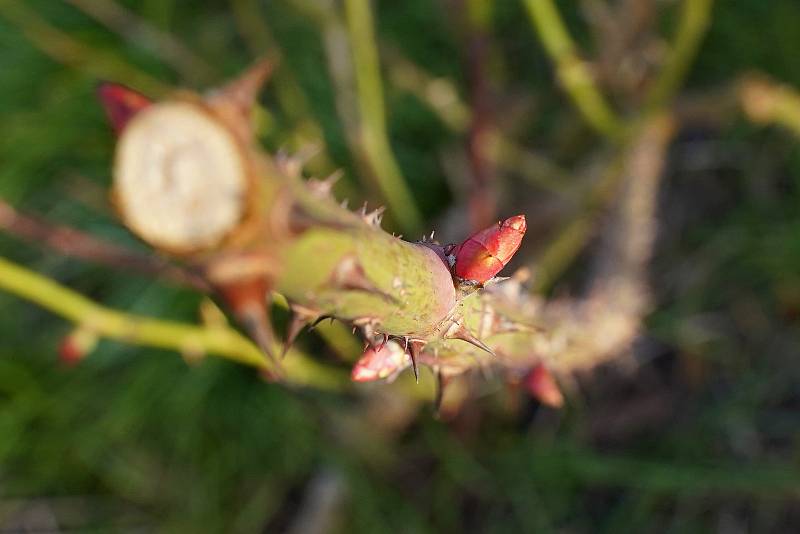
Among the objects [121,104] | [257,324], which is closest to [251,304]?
[257,324]

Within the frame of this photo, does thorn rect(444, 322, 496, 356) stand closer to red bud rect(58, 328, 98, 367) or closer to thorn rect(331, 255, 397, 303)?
thorn rect(331, 255, 397, 303)

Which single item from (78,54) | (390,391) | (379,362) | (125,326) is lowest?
(390,391)

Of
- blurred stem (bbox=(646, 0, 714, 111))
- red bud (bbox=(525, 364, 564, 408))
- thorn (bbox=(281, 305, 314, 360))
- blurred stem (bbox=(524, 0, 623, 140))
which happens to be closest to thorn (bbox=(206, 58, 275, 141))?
thorn (bbox=(281, 305, 314, 360))

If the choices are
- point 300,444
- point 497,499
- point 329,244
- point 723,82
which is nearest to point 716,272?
point 723,82

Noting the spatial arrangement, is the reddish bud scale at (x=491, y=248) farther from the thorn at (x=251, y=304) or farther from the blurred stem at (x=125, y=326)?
the blurred stem at (x=125, y=326)

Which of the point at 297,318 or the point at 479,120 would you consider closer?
the point at 297,318

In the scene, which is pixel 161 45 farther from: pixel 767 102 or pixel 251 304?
pixel 251 304

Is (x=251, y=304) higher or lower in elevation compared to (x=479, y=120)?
higher

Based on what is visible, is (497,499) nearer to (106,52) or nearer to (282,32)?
(282,32)
